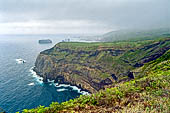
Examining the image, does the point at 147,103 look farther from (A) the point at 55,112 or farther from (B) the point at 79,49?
(B) the point at 79,49

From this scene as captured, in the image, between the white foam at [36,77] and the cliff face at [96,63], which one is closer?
the cliff face at [96,63]

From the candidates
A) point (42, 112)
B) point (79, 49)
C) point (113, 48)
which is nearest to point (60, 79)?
point (79, 49)

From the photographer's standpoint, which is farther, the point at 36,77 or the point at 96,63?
the point at 36,77

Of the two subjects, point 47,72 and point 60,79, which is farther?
point 47,72

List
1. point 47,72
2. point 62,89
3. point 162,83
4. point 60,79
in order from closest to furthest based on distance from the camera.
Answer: point 162,83
point 62,89
point 60,79
point 47,72

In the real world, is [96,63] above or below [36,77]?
above

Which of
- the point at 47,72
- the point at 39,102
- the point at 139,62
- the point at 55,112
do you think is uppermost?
the point at 55,112

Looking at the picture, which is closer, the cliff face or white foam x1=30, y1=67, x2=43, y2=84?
the cliff face

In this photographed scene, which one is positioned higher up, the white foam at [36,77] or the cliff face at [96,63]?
the cliff face at [96,63]
